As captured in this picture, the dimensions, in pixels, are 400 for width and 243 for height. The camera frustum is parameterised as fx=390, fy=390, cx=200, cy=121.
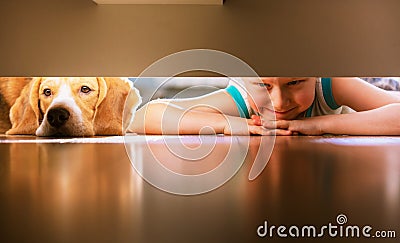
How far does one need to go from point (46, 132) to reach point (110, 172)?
49.4 inches

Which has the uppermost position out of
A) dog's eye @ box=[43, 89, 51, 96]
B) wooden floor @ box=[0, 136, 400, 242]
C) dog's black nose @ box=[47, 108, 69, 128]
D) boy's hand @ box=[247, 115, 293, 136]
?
dog's eye @ box=[43, 89, 51, 96]

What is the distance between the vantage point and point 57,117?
2355 millimetres

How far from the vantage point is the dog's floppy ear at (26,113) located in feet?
7.67

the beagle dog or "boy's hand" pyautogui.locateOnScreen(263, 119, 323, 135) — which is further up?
the beagle dog

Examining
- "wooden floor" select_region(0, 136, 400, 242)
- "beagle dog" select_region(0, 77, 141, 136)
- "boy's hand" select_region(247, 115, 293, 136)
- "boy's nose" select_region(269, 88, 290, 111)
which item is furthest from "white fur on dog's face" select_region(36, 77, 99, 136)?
"boy's nose" select_region(269, 88, 290, 111)

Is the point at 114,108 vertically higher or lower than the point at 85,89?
lower

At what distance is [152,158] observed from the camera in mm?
1646

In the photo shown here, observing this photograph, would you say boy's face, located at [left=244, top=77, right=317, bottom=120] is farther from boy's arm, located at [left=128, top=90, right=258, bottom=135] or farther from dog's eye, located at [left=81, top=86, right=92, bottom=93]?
dog's eye, located at [left=81, top=86, right=92, bottom=93]

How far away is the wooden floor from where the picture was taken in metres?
0.75

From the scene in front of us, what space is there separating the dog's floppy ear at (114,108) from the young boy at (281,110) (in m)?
0.06

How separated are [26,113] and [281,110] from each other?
153 cm

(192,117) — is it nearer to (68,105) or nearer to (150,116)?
(150,116)

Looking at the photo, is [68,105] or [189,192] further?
[68,105]

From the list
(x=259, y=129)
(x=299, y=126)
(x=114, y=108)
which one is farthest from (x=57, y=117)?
(x=299, y=126)
